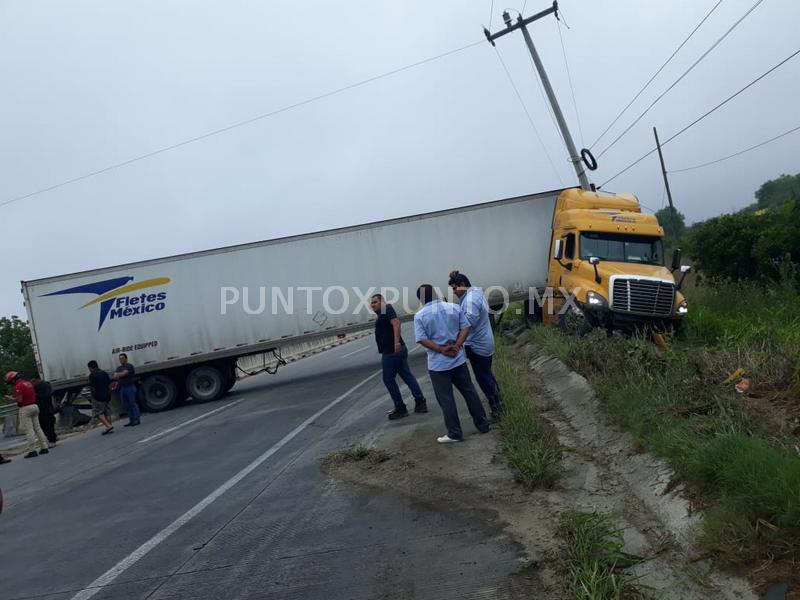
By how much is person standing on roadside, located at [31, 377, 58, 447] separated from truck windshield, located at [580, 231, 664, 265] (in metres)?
11.3

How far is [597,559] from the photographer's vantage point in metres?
4.32

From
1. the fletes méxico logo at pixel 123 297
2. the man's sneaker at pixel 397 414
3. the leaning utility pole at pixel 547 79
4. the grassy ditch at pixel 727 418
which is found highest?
the leaning utility pole at pixel 547 79

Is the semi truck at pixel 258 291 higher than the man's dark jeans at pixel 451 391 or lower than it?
higher

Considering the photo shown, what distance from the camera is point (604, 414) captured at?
7656 millimetres

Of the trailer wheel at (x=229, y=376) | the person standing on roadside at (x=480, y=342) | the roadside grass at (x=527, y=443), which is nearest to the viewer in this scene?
the roadside grass at (x=527, y=443)

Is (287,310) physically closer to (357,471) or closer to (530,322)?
(530,322)

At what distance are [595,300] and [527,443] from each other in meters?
7.71

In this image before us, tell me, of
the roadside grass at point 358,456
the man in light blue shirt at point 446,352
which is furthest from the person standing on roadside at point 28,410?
the man in light blue shirt at point 446,352

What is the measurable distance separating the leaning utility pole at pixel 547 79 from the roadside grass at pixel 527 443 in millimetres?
13068

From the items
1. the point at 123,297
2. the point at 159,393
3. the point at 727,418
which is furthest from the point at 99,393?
the point at 727,418

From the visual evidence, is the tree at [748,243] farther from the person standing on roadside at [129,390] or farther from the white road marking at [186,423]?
the person standing on roadside at [129,390]

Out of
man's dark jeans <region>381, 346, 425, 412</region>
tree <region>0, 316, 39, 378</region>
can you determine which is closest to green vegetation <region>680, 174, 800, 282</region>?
man's dark jeans <region>381, 346, 425, 412</region>

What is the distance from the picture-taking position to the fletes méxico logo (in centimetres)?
1981

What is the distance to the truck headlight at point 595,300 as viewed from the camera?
13.8 metres
